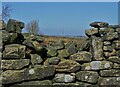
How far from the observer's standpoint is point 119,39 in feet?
32.5

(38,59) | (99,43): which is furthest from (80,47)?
(38,59)

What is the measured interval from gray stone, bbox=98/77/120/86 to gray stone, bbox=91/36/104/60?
693 mm

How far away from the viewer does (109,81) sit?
381 inches

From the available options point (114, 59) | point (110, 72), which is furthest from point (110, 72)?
point (114, 59)

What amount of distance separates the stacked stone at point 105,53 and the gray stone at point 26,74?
50.3 inches

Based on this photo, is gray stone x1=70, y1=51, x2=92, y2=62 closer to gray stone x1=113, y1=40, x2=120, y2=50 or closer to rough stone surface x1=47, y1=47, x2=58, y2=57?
rough stone surface x1=47, y1=47, x2=58, y2=57

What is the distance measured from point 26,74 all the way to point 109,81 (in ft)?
8.87

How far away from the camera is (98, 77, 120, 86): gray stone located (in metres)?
9.63

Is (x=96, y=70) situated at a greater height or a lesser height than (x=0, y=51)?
lesser

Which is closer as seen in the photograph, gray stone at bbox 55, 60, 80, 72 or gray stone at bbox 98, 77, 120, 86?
gray stone at bbox 55, 60, 80, 72

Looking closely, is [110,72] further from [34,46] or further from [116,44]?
[34,46]

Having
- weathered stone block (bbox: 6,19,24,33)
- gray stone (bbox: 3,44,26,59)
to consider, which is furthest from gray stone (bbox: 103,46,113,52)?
weathered stone block (bbox: 6,19,24,33)

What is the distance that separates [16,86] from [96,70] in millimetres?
2621

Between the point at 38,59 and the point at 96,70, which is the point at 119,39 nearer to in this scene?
the point at 96,70
